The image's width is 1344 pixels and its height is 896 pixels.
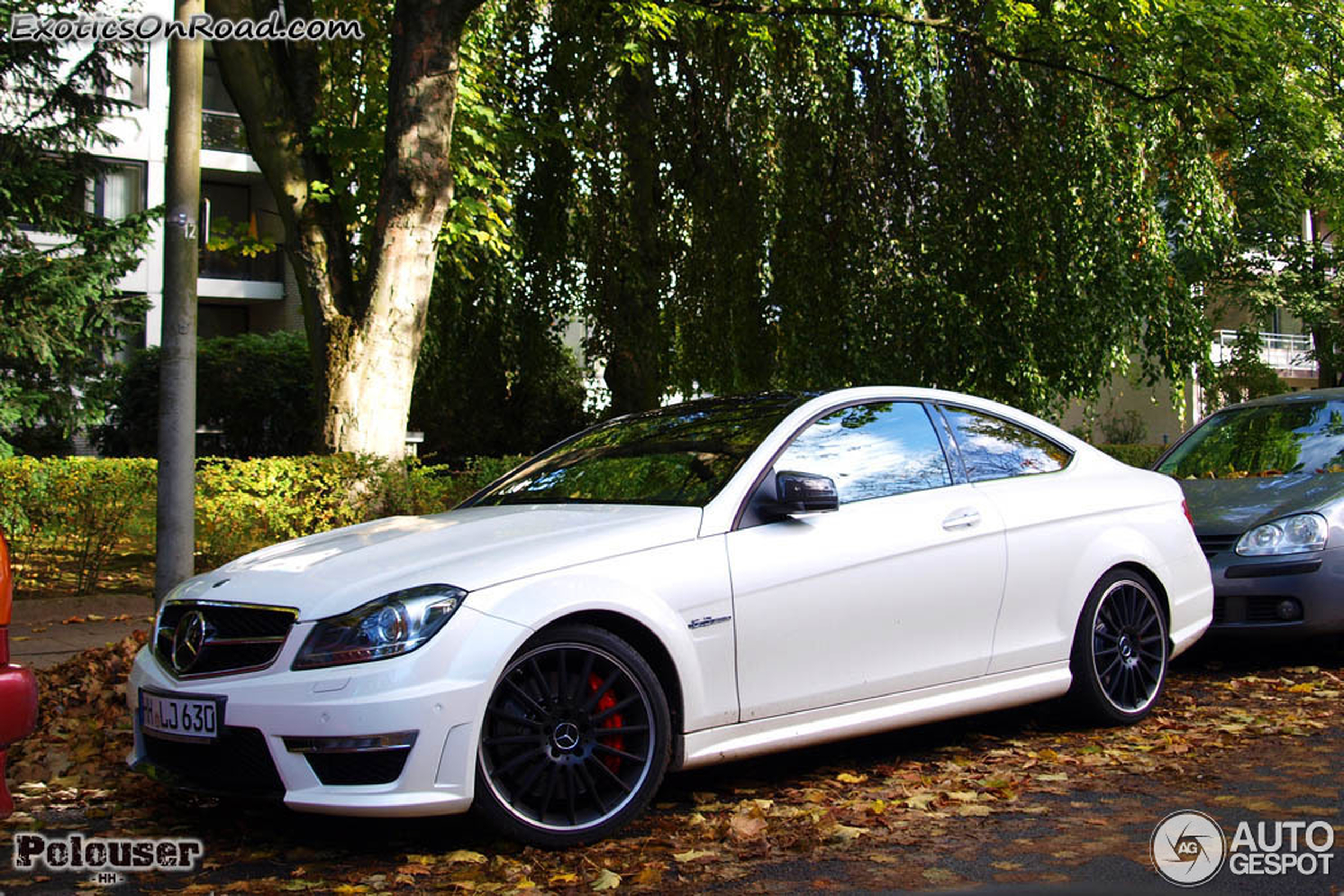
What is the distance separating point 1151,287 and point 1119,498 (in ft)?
33.3

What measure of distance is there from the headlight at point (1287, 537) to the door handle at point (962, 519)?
2.87 metres

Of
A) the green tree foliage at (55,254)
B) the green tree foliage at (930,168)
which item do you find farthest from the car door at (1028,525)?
the green tree foliage at (55,254)

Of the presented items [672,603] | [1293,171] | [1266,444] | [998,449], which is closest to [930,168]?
[1293,171]

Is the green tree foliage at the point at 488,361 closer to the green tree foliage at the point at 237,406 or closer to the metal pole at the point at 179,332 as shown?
the green tree foliage at the point at 237,406

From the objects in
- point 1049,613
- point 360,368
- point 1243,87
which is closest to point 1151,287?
point 1243,87

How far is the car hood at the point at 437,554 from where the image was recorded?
436 centimetres

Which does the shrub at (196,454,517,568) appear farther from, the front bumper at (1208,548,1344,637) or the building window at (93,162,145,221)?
the building window at (93,162,145,221)

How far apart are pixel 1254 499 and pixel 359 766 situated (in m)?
6.04

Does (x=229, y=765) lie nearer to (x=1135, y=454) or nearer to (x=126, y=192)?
(x=1135, y=454)

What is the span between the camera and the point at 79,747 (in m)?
5.94

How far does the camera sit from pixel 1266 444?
8.95m

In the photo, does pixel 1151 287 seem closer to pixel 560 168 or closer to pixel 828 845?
pixel 560 168

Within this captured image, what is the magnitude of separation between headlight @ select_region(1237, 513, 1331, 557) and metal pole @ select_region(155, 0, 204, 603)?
5.86 meters

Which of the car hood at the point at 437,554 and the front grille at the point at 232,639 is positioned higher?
the car hood at the point at 437,554
